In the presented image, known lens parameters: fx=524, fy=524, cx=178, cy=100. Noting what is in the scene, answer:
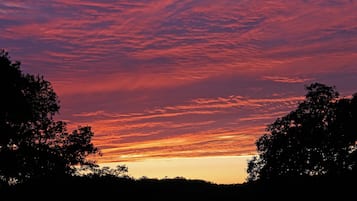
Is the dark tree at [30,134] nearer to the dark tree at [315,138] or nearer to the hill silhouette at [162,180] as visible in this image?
the hill silhouette at [162,180]

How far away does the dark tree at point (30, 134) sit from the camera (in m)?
50.5

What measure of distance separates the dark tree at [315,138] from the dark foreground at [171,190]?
501 inches

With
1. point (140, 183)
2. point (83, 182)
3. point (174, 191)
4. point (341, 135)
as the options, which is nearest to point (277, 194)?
point (174, 191)

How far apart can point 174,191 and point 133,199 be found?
4516mm

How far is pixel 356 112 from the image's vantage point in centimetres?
6266

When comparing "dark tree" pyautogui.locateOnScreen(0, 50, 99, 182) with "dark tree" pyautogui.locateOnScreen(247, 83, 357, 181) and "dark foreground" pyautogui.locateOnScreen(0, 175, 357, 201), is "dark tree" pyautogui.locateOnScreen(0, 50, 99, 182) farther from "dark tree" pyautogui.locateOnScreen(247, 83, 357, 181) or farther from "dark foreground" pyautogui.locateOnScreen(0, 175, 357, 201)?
"dark tree" pyautogui.locateOnScreen(247, 83, 357, 181)

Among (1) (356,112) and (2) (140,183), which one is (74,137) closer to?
(2) (140,183)

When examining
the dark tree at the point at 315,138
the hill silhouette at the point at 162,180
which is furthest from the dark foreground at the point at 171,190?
the dark tree at the point at 315,138

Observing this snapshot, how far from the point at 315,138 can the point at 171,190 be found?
80.1 ft

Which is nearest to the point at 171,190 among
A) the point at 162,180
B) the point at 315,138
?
the point at 162,180

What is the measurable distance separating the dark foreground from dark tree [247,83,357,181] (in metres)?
12.7

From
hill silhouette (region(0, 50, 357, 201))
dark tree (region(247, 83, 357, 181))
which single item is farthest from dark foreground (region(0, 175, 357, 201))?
dark tree (region(247, 83, 357, 181))

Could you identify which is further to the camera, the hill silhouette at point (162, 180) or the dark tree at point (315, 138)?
the dark tree at point (315, 138)

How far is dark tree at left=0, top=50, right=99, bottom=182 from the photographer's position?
5050 cm
